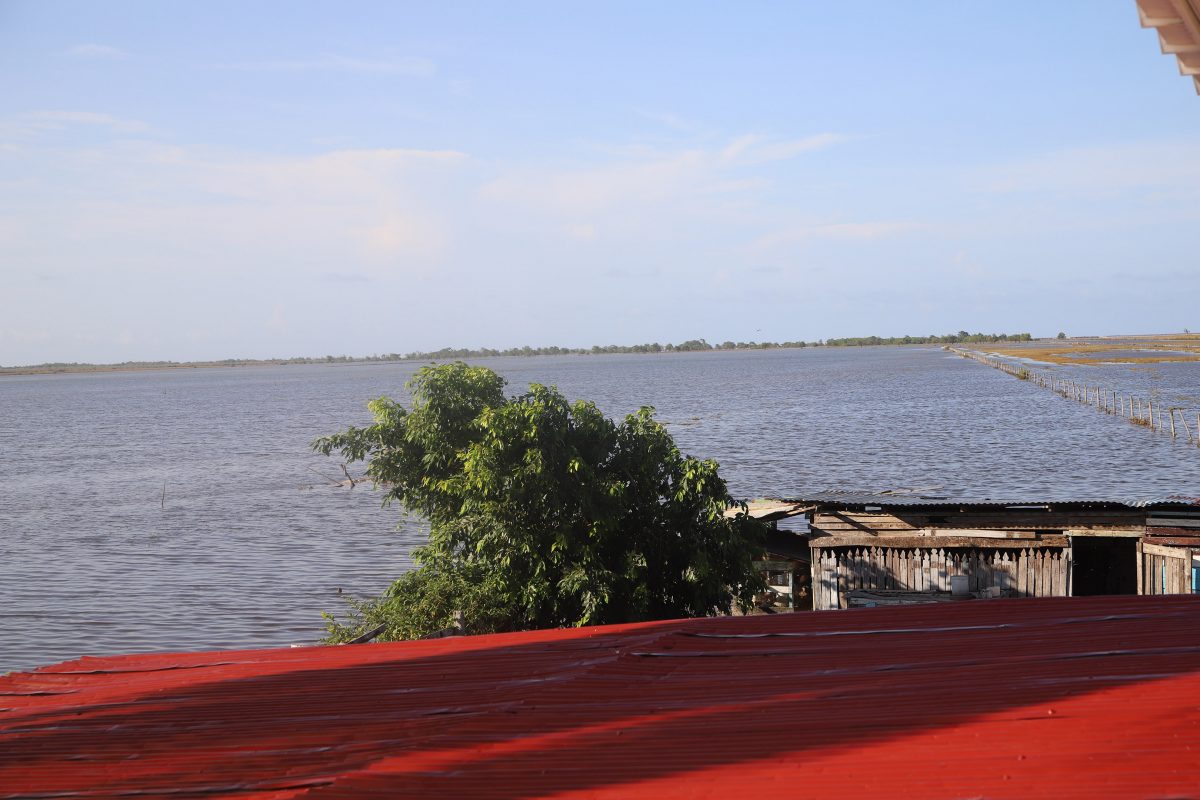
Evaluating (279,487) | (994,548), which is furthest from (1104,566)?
(279,487)

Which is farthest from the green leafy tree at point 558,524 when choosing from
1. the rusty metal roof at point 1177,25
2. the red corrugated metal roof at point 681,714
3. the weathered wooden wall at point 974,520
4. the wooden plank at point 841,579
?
the rusty metal roof at point 1177,25

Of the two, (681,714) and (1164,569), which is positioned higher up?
(681,714)

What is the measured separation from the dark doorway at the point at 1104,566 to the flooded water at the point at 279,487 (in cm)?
1558

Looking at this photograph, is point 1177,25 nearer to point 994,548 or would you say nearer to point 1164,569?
point 1164,569

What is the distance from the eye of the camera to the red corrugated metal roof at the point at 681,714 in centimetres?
Answer: 582

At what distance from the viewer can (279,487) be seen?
48500 mm

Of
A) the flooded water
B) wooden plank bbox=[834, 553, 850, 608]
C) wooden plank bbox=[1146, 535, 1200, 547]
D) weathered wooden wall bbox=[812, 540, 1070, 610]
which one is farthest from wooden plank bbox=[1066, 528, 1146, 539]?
the flooded water

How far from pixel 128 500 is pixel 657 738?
4468 cm

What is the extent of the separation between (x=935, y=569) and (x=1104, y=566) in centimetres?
395

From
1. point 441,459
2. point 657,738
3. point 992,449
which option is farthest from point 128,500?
point 657,738

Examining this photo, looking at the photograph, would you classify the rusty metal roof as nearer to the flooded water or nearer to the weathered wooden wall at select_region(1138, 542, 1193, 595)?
the weathered wooden wall at select_region(1138, 542, 1193, 595)

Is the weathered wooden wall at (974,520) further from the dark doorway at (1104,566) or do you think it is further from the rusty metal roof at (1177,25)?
the rusty metal roof at (1177,25)

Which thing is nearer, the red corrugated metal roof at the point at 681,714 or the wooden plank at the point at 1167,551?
the red corrugated metal roof at the point at 681,714

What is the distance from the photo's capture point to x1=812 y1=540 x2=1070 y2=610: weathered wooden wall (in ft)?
55.1
